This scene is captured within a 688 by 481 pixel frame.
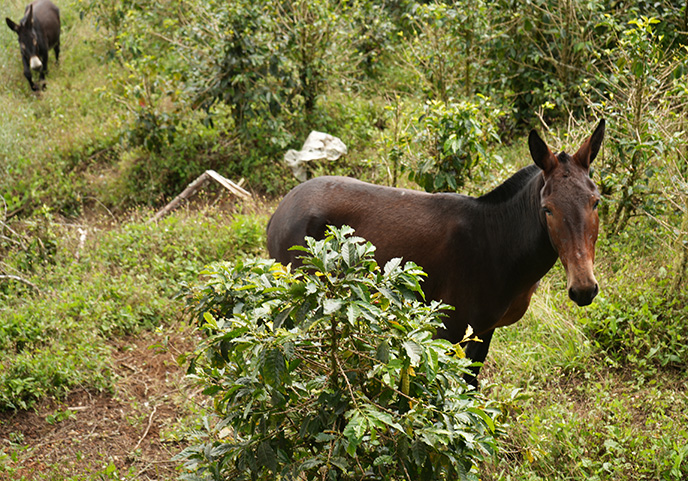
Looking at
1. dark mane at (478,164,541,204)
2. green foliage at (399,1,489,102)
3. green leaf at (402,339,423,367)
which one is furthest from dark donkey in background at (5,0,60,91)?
green leaf at (402,339,423,367)

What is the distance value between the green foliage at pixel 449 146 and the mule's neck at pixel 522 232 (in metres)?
1.87

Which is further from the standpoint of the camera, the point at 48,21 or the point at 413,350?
the point at 48,21

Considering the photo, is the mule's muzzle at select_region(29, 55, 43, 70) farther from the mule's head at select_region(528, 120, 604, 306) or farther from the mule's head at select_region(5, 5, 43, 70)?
the mule's head at select_region(528, 120, 604, 306)

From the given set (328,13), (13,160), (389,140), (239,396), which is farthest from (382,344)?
(13,160)

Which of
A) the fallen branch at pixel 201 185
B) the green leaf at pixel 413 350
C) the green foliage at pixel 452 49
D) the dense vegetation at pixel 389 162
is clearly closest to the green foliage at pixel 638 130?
the dense vegetation at pixel 389 162

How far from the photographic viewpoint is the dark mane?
12.5 feet

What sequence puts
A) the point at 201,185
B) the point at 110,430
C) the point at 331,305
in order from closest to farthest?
1. the point at 331,305
2. the point at 110,430
3. the point at 201,185

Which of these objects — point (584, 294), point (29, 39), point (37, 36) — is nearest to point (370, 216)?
point (584, 294)

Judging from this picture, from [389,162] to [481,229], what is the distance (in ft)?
10.8

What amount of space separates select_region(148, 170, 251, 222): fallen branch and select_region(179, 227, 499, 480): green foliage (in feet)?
19.1

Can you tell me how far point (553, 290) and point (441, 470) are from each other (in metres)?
3.50

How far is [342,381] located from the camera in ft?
7.98

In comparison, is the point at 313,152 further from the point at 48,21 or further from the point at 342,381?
the point at 48,21

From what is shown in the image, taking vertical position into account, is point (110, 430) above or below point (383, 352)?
below
